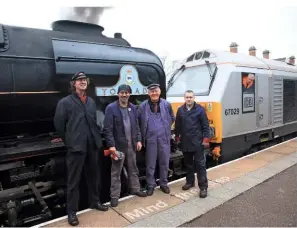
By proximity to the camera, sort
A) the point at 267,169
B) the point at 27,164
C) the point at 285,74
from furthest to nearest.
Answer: the point at 285,74 < the point at 267,169 < the point at 27,164

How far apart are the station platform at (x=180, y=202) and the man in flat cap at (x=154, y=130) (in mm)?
297

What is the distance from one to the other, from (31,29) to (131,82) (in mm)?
1555

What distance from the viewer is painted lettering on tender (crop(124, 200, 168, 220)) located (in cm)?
318

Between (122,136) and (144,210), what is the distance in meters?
0.97

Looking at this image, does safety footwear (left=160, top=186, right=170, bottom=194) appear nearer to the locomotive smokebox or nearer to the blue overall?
the blue overall

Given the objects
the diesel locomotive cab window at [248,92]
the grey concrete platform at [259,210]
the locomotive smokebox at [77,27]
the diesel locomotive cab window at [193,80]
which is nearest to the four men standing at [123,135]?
the grey concrete platform at [259,210]

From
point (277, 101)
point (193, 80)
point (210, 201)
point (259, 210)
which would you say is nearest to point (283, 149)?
point (277, 101)

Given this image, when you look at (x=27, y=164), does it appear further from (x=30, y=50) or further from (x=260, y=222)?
(x=260, y=222)

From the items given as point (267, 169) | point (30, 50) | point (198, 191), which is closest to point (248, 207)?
point (198, 191)

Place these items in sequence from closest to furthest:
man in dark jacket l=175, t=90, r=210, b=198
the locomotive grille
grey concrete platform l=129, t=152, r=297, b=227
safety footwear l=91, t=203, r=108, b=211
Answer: grey concrete platform l=129, t=152, r=297, b=227, safety footwear l=91, t=203, r=108, b=211, man in dark jacket l=175, t=90, r=210, b=198, the locomotive grille

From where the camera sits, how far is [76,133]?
2996 mm

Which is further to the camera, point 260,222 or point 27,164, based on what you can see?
point 27,164

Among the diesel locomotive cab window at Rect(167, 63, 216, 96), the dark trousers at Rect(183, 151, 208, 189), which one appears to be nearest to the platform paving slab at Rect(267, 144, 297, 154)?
the diesel locomotive cab window at Rect(167, 63, 216, 96)

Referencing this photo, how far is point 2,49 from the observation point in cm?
314
